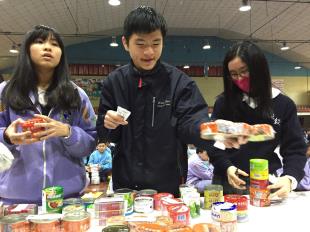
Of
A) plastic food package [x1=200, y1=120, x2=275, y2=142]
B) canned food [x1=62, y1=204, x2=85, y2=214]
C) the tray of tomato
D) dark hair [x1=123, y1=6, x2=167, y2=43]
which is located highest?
dark hair [x1=123, y1=6, x2=167, y2=43]

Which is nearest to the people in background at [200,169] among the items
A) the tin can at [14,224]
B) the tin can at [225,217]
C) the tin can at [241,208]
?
the tin can at [241,208]

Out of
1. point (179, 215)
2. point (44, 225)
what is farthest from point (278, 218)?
point (44, 225)

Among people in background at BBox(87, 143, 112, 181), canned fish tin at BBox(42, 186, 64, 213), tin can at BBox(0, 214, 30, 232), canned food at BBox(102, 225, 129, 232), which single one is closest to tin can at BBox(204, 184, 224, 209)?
canned food at BBox(102, 225, 129, 232)

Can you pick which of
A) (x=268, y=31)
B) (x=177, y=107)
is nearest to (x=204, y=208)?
(x=177, y=107)

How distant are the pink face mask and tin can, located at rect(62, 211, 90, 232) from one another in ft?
4.03

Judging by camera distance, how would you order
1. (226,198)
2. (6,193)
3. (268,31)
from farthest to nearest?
(268,31), (6,193), (226,198)

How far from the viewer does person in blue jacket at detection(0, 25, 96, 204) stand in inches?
65.8

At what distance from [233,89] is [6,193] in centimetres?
150

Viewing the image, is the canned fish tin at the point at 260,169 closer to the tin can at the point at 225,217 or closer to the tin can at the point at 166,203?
the tin can at the point at 225,217

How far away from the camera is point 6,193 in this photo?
168cm

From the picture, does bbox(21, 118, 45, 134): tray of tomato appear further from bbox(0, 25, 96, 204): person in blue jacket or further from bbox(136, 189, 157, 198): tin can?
bbox(136, 189, 157, 198): tin can

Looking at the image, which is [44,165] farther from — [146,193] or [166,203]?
Answer: [166,203]

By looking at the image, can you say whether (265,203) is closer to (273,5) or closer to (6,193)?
(6,193)

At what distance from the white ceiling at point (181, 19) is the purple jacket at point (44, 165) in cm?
807
